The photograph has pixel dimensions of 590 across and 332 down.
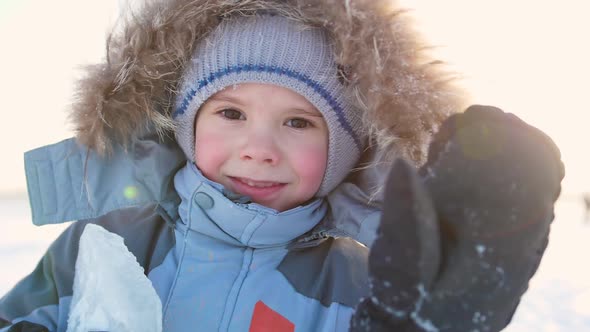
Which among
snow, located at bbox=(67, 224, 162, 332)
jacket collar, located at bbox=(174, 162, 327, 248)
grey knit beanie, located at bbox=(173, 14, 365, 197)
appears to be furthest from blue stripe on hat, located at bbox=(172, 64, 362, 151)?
snow, located at bbox=(67, 224, 162, 332)

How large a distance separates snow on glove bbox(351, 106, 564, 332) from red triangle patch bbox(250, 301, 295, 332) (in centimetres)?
52

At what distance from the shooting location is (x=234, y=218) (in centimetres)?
142

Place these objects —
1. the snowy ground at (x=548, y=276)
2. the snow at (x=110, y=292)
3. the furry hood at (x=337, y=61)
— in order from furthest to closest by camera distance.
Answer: the snowy ground at (x=548, y=276)
the furry hood at (x=337, y=61)
the snow at (x=110, y=292)

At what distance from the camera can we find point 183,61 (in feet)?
5.16

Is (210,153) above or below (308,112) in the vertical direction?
below

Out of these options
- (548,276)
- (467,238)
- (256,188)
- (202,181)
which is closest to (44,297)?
(202,181)

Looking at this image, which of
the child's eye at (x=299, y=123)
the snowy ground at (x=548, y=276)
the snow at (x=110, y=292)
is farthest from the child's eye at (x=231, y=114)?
the snowy ground at (x=548, y=276)

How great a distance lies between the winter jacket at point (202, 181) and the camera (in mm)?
1355

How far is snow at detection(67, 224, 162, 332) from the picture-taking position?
3.86 ft

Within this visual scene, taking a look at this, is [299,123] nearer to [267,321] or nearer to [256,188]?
[256,188]

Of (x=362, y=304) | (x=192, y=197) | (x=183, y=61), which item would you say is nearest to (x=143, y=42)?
(x=183, y=61)

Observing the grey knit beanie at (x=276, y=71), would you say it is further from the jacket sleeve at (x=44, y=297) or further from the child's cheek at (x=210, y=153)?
the jacket sleeve at (x=44, y=297)

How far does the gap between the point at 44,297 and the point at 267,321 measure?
59cm

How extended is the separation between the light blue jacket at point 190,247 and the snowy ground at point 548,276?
7.17ft
